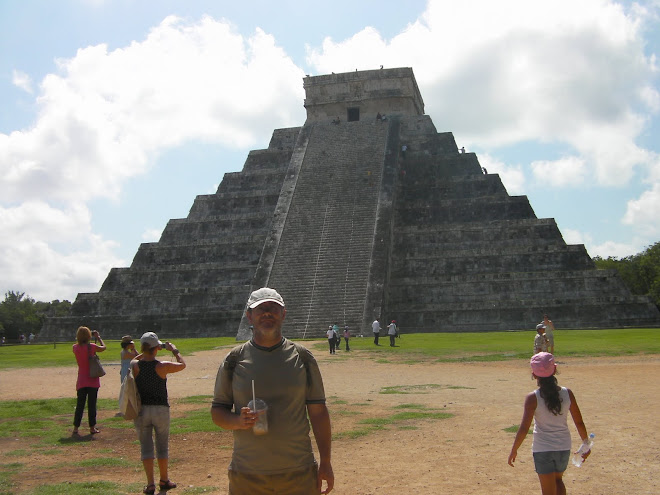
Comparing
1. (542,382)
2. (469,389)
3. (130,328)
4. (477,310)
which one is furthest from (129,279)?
(542,382)

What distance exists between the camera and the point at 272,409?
440 cm

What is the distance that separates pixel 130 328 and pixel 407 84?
19.8m

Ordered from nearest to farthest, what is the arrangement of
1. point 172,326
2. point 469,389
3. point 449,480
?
1. point 449,480
2. point 469,389
3. point 172,326

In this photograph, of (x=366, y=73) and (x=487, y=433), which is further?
(x=366, y=73)

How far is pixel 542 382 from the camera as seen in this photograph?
5652mm

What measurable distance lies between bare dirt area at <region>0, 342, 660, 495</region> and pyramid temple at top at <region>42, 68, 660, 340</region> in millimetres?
13408

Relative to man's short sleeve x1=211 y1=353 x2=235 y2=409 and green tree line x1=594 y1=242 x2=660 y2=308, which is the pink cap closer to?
man's short sleeve x1=211 y1=353 x2=235 y2=409

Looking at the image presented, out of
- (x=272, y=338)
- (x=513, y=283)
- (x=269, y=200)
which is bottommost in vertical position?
(x=272, y=338)

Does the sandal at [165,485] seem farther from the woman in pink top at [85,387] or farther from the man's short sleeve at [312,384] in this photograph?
the woman in pink top at [85,387]

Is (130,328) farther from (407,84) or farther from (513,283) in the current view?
(407,84)

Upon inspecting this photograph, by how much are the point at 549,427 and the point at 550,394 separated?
24cm

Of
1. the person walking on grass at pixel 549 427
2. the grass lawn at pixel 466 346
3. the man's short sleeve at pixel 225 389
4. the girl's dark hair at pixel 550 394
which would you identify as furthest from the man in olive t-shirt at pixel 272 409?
the grass lawn at pixel 466 346

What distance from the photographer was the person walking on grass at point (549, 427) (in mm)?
5445

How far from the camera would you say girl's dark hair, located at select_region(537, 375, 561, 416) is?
553 centimetres
